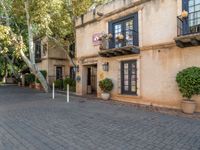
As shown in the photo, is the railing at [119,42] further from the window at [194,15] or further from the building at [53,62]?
the building at [53,62]

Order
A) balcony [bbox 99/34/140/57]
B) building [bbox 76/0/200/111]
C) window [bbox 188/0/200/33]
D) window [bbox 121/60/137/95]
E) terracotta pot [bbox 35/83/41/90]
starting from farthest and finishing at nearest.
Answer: terracotta pot [bbox 35/83/41/90] → window [bbox 121/60/137/95] → balcony [bbox 99/34/140/57] → building [bbox 76/0/200/111] → window [bbox 188/0/200/33]

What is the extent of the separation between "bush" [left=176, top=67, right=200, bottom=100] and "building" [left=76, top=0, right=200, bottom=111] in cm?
49

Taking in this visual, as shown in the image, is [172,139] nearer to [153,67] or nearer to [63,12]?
[153,67]

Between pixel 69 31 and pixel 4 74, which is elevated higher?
pixel 69 31

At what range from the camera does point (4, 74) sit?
39312 mm

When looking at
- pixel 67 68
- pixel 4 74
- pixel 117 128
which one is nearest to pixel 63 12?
pixel 67 68

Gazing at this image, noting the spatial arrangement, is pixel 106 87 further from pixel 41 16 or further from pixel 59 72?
pixel 59 72

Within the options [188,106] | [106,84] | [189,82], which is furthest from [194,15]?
[106,84]

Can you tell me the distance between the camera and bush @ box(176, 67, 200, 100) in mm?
9891

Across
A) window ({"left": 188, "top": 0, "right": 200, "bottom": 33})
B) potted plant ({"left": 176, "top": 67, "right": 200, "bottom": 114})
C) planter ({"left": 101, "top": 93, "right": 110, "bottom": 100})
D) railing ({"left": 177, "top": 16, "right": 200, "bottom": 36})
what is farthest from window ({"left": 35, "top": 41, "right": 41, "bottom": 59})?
potted plant ({"left": 176, "top": 67, "right": 200, "bottom": 114})

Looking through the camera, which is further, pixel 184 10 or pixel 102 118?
pixel 184 10

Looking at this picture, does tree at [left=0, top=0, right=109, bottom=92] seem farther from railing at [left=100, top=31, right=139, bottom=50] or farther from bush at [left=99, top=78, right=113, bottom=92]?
bush at [left=99, top=78, right=113, bottom=92]

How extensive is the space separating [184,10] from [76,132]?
7380 millimetres

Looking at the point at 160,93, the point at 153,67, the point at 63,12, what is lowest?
the point at 160,93
